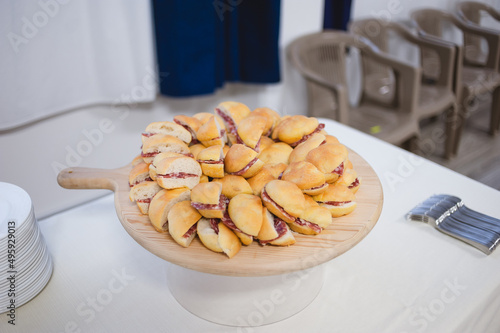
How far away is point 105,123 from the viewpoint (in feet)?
5.69

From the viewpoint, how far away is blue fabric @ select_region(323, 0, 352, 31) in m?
2.26

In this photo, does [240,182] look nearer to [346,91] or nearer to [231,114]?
[231,114]

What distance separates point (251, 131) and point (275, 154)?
2.4 inches

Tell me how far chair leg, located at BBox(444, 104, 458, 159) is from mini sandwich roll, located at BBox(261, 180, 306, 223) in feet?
7.10

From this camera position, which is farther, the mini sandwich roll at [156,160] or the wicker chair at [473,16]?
the wicker chair at [473,16]

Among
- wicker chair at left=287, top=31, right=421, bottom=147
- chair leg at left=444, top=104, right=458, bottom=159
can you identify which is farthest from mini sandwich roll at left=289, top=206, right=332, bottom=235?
chair leg at left=444, top=104, right=458, bottom=159

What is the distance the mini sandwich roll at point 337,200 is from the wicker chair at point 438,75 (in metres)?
1.63

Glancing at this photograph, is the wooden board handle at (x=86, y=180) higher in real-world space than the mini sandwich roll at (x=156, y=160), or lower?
lower

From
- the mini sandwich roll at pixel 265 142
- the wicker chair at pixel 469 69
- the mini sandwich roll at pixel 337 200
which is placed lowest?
the wicker chair at pixel 469 69

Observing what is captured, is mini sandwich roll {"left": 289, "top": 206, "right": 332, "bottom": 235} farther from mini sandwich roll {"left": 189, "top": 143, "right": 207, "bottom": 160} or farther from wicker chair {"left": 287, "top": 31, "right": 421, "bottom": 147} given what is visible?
wicker chair {"left": 287, "top": 31, "right": 421, "bottom": 147}

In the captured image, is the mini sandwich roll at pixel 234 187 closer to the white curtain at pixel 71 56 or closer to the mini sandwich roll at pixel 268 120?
the mini sandwich roll at pixel 268 120

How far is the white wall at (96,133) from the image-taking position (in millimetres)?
1574

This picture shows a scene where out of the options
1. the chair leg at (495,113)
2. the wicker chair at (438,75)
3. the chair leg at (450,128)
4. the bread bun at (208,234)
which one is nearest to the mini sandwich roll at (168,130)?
the bread bun at (208,234)

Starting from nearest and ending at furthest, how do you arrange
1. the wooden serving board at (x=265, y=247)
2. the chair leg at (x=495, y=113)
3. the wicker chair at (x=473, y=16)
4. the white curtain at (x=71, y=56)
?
the wooden serving board at (x=265, y=247), the white curtain at (x=71, y=56), the chair leg at (x=495, y=113), the wicker chair at (x=473, y=16)
